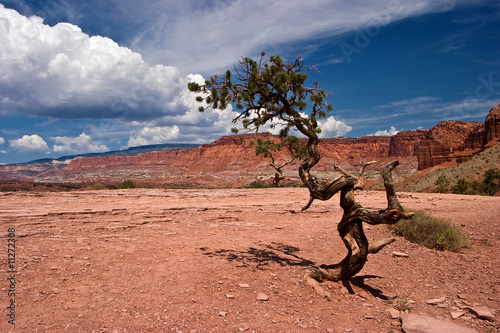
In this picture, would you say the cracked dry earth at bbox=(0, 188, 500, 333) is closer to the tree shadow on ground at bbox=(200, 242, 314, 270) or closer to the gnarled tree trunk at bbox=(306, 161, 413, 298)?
the tree shadow on ground at bbox=(200, 242, 314, 270)

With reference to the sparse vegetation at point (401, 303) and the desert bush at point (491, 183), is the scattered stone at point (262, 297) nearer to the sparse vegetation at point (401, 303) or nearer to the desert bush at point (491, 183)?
the sparse vegetation at point (401, 303)

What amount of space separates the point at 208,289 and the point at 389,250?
17.1 ft

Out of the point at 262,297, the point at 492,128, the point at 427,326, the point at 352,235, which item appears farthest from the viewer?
the point at 492,128

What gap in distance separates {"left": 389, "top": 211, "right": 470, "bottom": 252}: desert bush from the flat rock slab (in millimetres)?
4081

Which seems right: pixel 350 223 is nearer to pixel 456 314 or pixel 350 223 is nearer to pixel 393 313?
pixel 393 313

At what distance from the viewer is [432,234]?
8.02 meters

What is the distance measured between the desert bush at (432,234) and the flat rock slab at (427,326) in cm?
408

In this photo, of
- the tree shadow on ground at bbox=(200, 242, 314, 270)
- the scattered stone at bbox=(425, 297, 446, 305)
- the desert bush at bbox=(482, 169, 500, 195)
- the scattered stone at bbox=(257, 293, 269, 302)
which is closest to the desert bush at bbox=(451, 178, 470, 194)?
the desert bush at bbox=(482, 169, 500, 195)

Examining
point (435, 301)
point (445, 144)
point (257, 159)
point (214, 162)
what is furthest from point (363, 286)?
point (214, 162)

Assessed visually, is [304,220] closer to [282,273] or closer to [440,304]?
[282,273]

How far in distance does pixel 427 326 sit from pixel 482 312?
120cm

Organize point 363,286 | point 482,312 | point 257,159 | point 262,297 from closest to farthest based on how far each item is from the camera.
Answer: point 482,312 < point 262,297 < point 363,286 < point 257,159

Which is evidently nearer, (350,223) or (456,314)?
(456,314)

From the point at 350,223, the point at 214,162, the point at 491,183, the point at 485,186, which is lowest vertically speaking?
the point at 485,186
